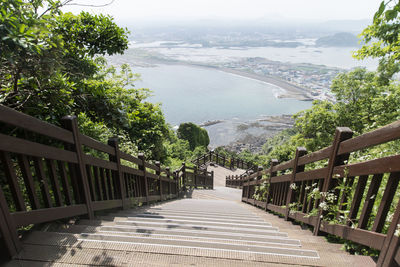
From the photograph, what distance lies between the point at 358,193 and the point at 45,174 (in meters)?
3.22

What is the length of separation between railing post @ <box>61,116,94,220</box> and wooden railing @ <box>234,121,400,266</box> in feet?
8.29

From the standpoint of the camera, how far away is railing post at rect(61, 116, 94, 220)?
106 inches

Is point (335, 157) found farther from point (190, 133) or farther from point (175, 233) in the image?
point (190, 133)

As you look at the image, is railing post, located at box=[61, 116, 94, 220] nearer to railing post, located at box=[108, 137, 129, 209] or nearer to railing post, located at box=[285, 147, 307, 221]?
railing post, located at box=[108, 137, 129, 209]

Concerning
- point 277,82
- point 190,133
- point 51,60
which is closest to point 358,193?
point 51,60

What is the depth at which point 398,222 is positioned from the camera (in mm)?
1659

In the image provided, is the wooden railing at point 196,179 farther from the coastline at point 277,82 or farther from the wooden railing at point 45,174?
the coastline at point 277,82

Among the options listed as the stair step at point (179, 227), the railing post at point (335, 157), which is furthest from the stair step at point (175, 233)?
the railing post at point (335, 157)

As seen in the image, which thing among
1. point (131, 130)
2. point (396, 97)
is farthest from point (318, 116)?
point (131, 130)

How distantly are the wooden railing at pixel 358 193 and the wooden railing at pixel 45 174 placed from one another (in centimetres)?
254

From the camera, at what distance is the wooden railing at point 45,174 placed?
6.47 ft

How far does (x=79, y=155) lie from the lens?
2867mm

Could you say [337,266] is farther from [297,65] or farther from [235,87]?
[297,65]

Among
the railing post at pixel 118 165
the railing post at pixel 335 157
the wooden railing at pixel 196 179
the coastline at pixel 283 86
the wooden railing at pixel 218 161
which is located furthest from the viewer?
the coastline at pixel 283 86
